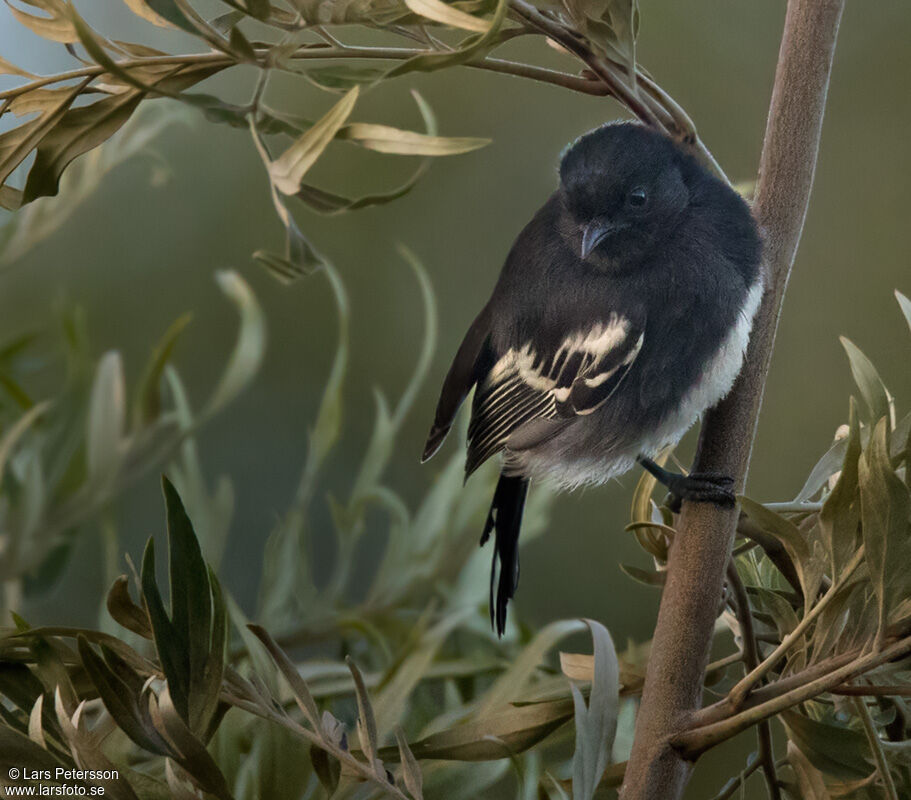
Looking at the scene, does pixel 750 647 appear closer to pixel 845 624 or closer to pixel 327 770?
pixel 845 624

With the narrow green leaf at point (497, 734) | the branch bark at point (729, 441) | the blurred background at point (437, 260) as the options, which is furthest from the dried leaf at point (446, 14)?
the blurred background at point (437, 260)

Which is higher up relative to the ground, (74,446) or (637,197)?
(637,197)

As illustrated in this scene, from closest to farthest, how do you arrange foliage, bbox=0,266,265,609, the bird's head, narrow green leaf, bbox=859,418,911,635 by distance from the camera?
narrow green leaf, bbox=859,418,911,635
the bird's head
foliage, bbox=0,266,265,609

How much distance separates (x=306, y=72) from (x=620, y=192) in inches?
6.4

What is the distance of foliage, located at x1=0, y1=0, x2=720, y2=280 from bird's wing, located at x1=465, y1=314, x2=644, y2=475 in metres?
0.09

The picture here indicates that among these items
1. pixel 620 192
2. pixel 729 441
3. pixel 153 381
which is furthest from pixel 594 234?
pixel 153 381

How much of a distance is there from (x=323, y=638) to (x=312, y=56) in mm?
301

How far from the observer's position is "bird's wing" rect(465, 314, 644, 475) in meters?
0.41

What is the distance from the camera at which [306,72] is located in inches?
11.6

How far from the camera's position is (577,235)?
43cm

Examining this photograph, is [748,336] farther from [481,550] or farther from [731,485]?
[481,550]

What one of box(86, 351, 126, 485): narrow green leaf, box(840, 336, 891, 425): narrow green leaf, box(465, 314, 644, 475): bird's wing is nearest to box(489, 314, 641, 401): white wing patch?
box(465, 314, 644, 475): bird's wing

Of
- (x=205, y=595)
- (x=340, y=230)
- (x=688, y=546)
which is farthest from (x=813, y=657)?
(x=340, y=230)

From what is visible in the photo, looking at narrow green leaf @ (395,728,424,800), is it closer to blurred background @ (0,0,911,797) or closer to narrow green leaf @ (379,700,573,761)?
narrow green leaf @ (379,700,573,761)
